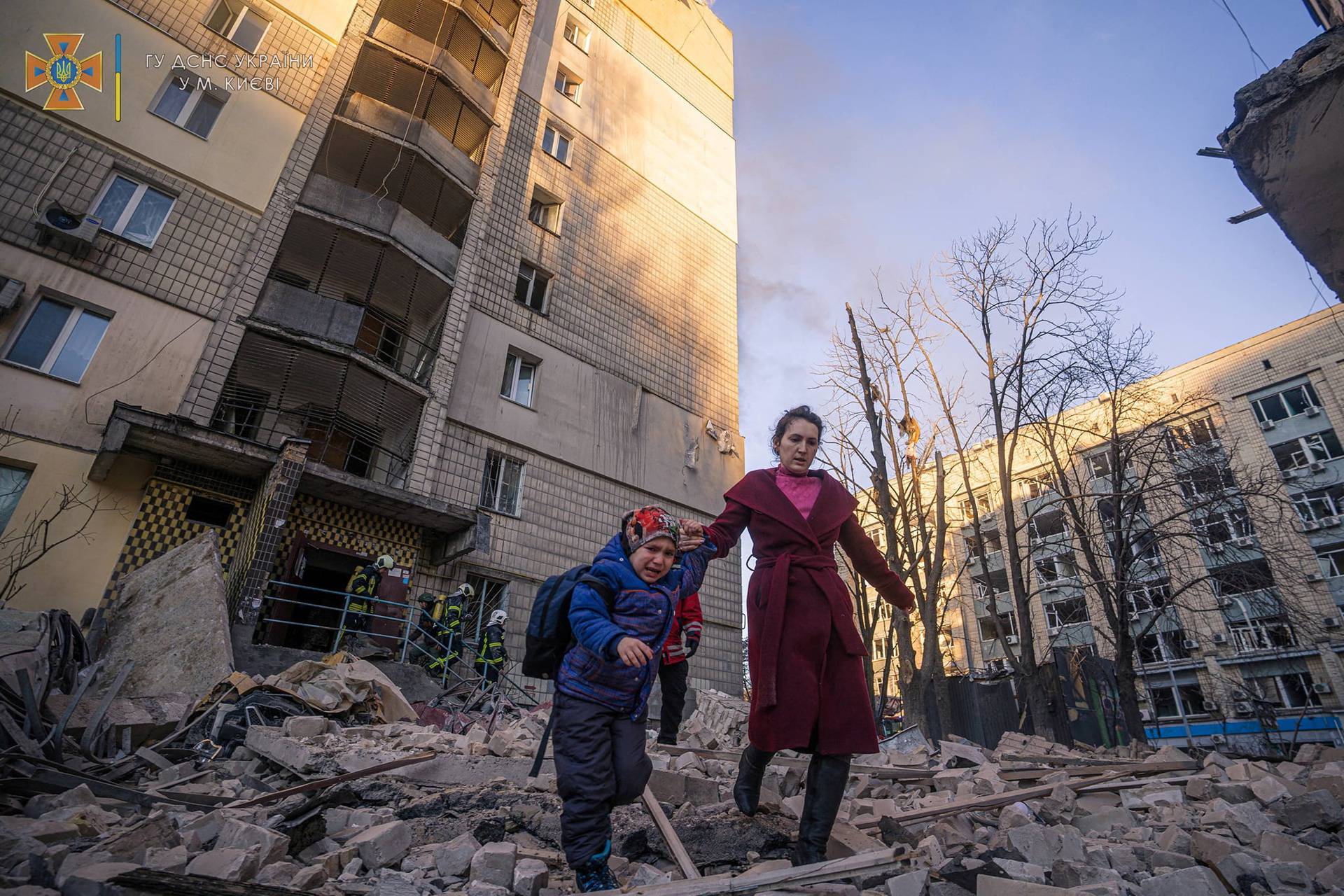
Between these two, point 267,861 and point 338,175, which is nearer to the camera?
point 267,861

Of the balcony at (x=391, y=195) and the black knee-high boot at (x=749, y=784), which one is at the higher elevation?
the balcony at (x=391, y=195)

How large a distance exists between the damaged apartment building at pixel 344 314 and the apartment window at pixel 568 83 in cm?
7

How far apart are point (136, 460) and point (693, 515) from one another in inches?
457

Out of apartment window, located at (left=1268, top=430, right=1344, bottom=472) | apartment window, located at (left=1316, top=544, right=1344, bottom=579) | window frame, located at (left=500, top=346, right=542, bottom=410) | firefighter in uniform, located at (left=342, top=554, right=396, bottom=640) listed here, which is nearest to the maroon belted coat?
firefighter in uniform, located at (left=342, top=554, right=396, bottom=640)

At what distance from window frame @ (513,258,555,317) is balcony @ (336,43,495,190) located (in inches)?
85.4

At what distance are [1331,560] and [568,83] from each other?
106 feet

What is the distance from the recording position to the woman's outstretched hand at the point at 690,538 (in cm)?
314

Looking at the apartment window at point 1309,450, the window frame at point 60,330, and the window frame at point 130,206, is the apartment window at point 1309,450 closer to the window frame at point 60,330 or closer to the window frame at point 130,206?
the window frame at point 130,206

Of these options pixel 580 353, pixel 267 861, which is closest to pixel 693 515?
pixel 580 353

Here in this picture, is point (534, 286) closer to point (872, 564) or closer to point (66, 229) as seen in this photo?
point (66, 229)

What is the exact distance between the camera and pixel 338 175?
14609 mm

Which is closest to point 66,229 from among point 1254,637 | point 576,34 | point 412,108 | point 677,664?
point 412,108

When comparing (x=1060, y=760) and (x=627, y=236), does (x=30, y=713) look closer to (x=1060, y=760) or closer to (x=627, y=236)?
(x=1060, y=760)

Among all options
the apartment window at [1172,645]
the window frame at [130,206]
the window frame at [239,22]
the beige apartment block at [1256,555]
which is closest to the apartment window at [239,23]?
the window frame at [239,22]
